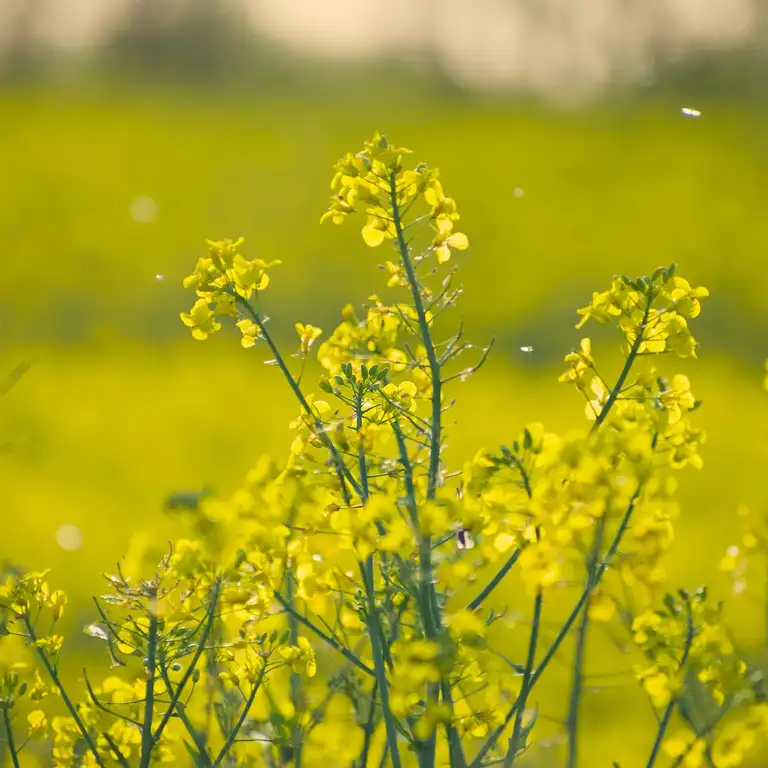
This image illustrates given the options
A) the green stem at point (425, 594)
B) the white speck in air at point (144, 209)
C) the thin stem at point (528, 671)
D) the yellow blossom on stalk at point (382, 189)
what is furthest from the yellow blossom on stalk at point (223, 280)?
the white speck in air at point (144, 209)

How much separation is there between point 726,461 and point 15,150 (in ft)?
11.6

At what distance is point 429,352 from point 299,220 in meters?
3.27

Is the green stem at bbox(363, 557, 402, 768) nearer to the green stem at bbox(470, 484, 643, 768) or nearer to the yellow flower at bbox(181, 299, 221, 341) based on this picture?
the green stem at bbox(470, 484, 643, 768)

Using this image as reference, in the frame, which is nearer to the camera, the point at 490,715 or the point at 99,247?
the point at 490,715

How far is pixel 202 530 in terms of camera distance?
2.40 ft

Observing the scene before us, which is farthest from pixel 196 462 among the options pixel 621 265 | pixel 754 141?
pixel 754 141

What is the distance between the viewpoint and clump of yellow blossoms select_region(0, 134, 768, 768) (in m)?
0.74

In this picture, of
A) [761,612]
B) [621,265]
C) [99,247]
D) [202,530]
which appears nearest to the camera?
[202,530]

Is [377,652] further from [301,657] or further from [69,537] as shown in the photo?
[69,537]

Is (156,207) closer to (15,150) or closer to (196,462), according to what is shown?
(15,150)

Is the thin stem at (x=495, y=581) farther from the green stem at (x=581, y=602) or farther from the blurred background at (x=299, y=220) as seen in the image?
the blurred background at (x=299, y=220)

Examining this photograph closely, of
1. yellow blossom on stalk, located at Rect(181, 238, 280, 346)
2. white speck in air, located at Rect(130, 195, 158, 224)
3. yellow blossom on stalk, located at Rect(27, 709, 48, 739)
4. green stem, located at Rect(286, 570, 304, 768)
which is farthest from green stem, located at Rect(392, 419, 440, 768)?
white speck in air, located at Rect(130, 195, 158, 224)

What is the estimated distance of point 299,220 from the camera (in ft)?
13.5

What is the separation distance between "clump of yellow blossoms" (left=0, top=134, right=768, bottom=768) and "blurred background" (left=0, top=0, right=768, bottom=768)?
1684 millimetres
